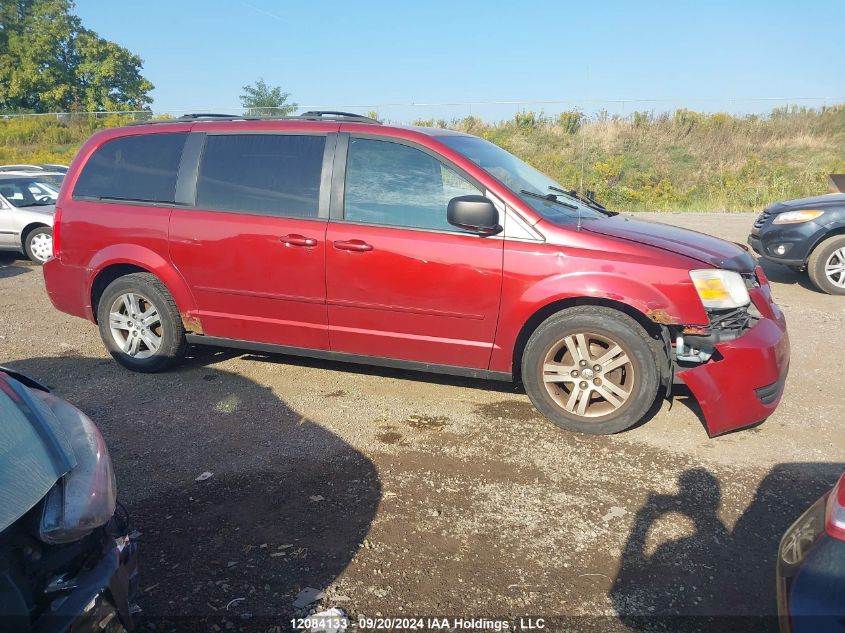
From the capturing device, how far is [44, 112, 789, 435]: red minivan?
390 centimetres

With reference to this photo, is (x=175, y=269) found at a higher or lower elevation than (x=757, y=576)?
higher

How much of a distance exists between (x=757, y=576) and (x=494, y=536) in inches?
43.9

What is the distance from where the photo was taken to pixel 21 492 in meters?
1.78

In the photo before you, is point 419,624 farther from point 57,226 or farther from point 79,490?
point 57,226

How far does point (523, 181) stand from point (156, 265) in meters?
2.80

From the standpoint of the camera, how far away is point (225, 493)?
3.41 meters

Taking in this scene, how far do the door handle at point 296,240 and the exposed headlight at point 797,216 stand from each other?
6630 mm

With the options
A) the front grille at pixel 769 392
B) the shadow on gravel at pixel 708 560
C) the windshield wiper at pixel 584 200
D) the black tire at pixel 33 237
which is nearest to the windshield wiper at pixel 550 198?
the windshield wiper at pixel 584 200

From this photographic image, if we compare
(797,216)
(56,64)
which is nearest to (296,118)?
(797,216)

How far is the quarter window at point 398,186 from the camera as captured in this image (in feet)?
14.0

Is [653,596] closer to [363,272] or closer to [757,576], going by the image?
[757,576]

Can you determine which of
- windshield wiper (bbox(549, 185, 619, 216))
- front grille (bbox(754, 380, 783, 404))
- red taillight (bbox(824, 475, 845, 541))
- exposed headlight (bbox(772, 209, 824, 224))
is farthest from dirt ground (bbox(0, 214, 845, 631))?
exposed headlight (bbox(772, 209, 824, 224))

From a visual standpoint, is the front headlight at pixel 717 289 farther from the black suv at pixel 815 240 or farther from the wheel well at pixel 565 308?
the black suv at pixel 815 240

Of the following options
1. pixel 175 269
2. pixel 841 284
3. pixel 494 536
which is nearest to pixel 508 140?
pixel 841 284
